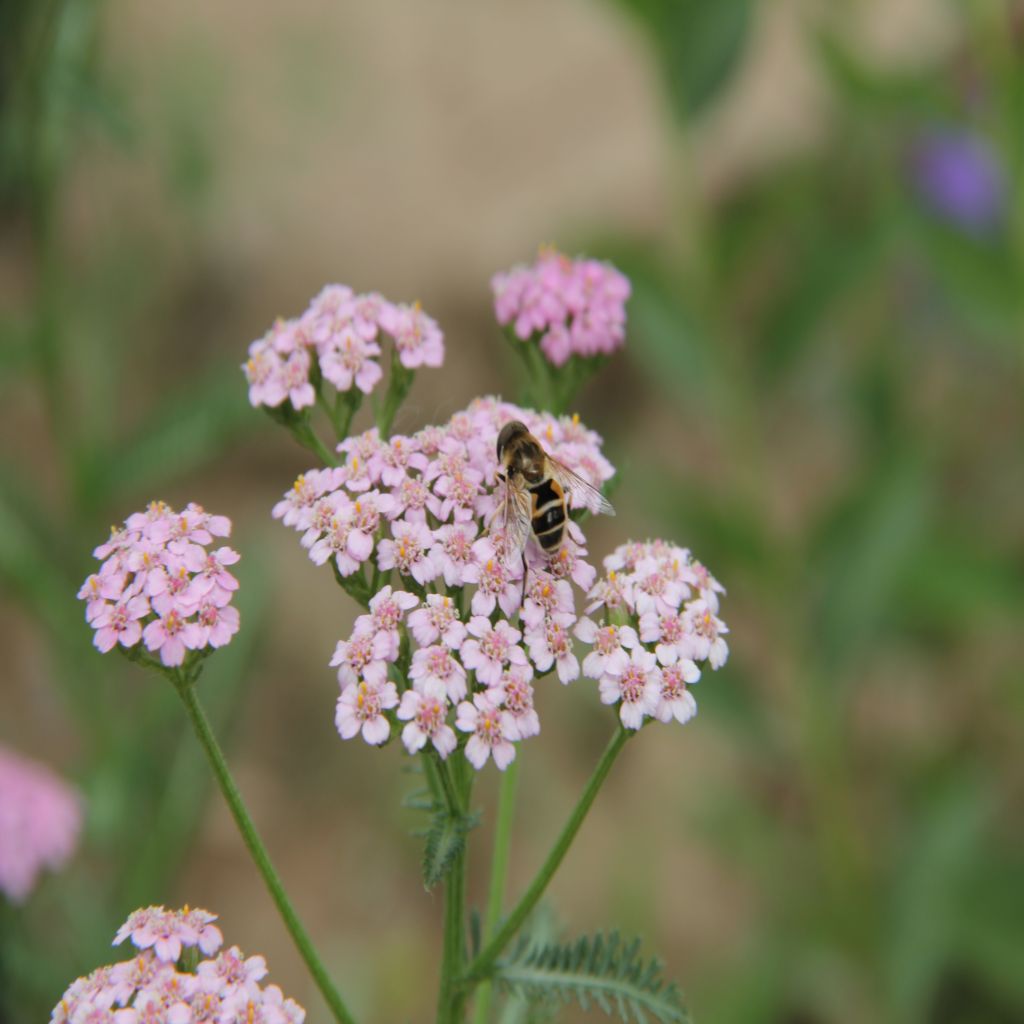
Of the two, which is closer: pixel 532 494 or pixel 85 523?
pixel 532 494

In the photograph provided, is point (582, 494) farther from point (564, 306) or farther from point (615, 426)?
point (615, 426)

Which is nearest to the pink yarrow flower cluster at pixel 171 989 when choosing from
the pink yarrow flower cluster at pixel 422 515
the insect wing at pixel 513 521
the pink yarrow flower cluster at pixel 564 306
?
the pink yarrow flower cluster at pixel 422 515

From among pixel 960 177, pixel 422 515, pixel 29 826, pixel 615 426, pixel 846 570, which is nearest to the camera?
pixel 422 515

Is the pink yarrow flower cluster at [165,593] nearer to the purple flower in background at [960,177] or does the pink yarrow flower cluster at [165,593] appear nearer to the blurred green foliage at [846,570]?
the blurred green foliage at [846,570]

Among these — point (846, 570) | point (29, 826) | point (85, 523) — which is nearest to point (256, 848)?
point (29, 826)

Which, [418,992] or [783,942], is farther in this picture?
[418,992]

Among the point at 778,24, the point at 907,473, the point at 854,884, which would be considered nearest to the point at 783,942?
the point at 854,884

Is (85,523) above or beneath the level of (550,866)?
above

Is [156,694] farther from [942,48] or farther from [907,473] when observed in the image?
[942,48]

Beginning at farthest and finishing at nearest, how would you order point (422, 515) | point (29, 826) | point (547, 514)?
point (29, 826) → point (547, 514) → point (422, 515)
